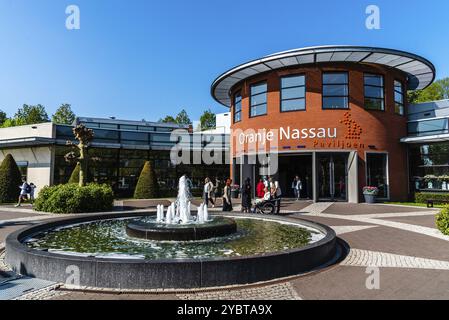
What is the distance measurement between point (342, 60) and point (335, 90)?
203cm

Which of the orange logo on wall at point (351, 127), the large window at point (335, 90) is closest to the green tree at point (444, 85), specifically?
the large window at point (335, 90)

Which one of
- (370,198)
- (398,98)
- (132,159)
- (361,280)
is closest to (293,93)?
(398,98)

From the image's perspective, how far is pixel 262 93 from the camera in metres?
23.9

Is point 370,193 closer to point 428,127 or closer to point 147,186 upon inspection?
point 428,127

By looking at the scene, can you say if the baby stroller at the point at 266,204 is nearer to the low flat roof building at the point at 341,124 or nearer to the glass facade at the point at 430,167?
the low flat roof building at the point at 341,124

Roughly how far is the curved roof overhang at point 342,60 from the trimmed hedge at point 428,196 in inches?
353

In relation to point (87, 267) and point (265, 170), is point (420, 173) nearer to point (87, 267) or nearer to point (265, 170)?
point (265, 170)

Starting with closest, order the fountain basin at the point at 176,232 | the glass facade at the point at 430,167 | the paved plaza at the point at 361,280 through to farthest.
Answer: the paved plaza at the point at 361,280, the fountain basin at the point at 176,232, the glass facade at the point at 430,167

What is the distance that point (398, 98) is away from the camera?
2344 centimetres

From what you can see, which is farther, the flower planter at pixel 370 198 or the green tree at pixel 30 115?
the green tree at pixel 30 115

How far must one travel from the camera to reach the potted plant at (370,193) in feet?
67.4
